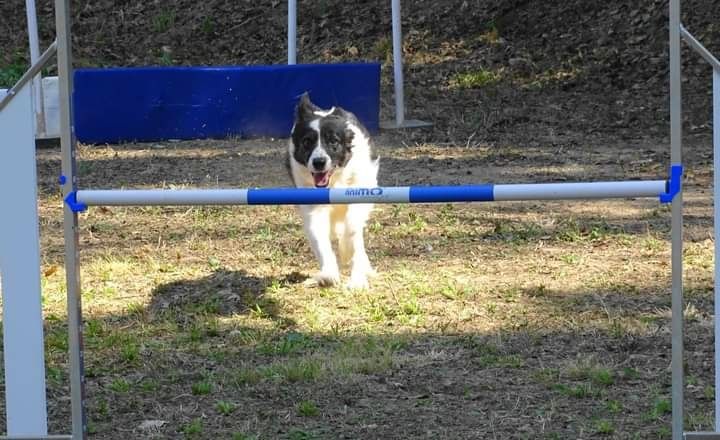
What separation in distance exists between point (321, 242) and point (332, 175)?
0.44 metres

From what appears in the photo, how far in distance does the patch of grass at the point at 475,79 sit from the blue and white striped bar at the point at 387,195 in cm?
1110

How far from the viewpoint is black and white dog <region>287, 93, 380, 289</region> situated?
7223 mm

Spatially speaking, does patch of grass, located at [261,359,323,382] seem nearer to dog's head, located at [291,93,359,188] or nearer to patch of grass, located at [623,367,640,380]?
patch of grass, located at [623,367,640,380]

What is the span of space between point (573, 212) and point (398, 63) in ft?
15.4

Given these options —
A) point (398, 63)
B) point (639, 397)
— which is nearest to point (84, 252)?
point (639, 397)

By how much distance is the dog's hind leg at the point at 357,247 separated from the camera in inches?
283

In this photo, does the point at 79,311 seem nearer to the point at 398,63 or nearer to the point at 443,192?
the point at 443,192

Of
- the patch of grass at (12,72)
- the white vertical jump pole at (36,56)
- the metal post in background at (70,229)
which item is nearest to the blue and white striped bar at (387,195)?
the metal post in background at (70,229)

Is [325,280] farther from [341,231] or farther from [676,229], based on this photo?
[676,229]


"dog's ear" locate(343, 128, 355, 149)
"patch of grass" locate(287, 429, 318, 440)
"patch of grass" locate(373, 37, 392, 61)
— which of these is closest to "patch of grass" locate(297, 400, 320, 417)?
"patch of grass" locate(287, 429, 318, 440)

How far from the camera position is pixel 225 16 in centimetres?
1888

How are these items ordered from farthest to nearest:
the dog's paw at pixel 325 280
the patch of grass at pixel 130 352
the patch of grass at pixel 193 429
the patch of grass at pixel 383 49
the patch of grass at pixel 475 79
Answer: the patch of grass at pixel 383 49 < the patch of grass at pixel 475 79 < the dog's paw at pixel 325 280 < the patch of grass at pixel 130 352 < the patch of grass at pixel 193 429

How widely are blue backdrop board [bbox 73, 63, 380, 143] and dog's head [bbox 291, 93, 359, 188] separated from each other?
5.32 m

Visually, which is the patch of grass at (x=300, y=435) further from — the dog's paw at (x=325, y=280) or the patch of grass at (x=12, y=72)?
the patch of grass at (x=12, y=72)
